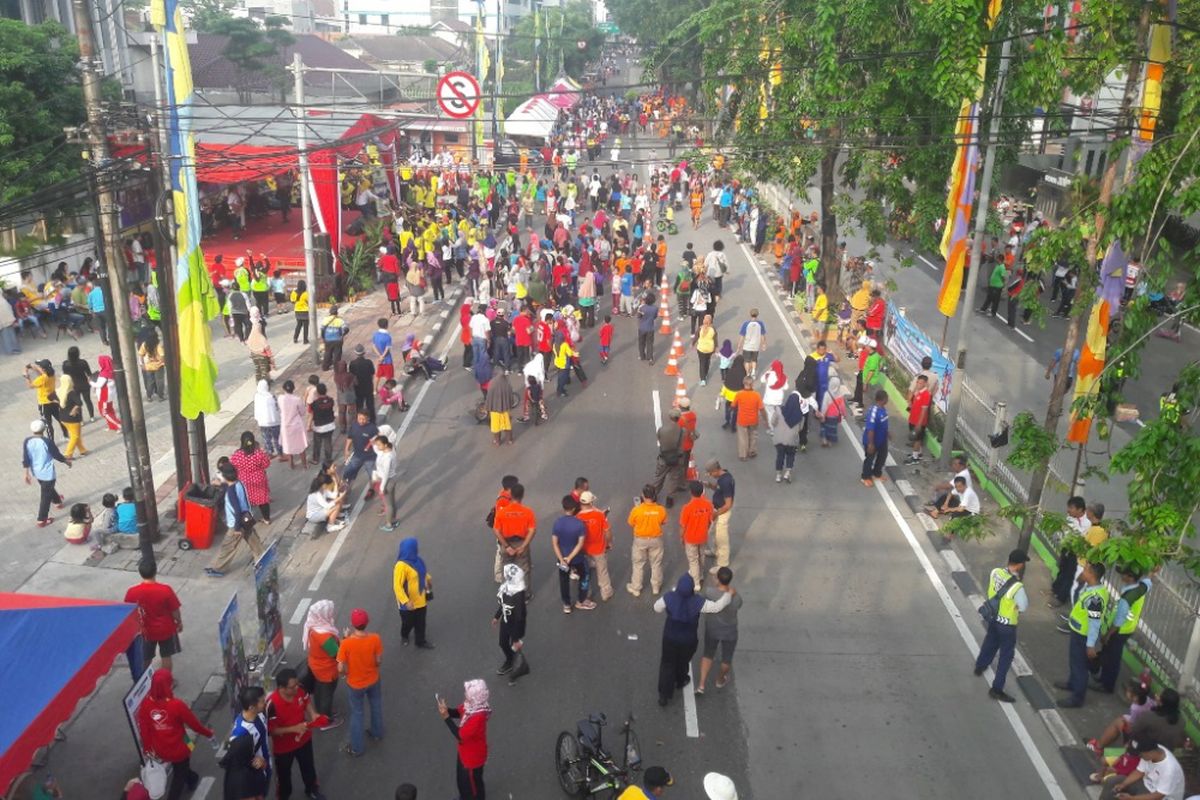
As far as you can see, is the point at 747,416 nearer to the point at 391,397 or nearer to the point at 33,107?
the point at 391,397

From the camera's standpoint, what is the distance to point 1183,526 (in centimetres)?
664

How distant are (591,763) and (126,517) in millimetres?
7544

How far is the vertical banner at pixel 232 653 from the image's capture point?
8.40 meters

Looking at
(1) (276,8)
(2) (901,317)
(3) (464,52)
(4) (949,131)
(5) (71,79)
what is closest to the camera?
(4) (949,131)

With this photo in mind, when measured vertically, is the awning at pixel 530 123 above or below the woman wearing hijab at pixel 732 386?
above

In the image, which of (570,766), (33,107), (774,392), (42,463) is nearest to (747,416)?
(774,392)

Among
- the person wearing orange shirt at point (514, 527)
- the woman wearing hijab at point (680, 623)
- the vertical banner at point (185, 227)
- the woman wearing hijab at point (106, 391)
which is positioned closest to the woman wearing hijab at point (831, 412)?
the person wearing orange shirt at point (514, 527)

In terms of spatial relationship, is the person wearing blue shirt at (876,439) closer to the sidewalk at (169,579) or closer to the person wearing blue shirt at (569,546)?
the person wearing blue shirt at (569,546)

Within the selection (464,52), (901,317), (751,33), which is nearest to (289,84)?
(464,52)

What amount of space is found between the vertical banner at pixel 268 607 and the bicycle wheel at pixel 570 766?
3.05 meters

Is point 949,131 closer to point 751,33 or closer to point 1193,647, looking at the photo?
point 751,33

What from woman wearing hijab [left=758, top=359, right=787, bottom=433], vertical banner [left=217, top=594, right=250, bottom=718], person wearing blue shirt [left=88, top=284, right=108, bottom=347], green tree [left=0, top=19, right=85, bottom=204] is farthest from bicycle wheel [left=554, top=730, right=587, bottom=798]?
green tree [left=0, top=19, right=85, bottom=204]

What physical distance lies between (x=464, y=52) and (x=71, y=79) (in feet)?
135

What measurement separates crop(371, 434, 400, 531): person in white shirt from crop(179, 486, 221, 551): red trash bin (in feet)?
6.58
